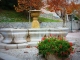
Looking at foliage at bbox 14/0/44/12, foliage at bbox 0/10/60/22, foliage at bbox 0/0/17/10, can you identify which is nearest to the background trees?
foliage at bbox 14/0/44/12

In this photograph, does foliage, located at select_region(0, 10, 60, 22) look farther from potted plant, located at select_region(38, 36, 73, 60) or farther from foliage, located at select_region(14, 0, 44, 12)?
potted plant, located at select_region(38, 36, 73, 60)

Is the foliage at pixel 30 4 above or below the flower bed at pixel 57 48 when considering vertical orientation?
above

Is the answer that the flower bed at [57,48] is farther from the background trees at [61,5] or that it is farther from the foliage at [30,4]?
the foliage at [30,4]

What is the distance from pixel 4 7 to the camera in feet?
111

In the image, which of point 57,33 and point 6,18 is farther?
point 6,18

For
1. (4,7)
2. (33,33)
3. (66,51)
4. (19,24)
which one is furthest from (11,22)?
(66,51)

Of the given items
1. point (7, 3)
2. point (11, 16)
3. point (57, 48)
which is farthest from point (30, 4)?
point (57, 48)

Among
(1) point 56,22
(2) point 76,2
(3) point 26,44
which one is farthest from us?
(1) point 56,22

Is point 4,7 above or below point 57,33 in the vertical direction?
above

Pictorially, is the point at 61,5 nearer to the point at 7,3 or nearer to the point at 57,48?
the point at 7,3

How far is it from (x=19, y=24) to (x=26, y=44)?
63.7 ft

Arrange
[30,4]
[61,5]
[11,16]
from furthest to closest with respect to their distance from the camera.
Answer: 1. [11,16]
2. [30,4]
3. [61,5]

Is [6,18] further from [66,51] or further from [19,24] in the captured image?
[66,51]

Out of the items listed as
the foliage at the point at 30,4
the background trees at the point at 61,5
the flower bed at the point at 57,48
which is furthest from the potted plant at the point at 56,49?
the foliage at the point at 30,4
